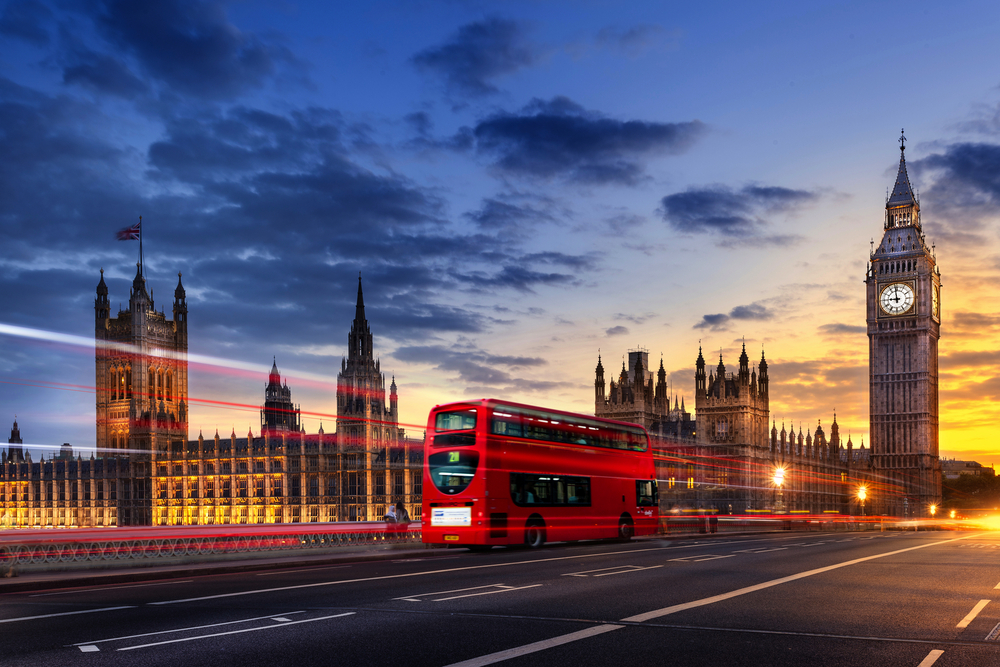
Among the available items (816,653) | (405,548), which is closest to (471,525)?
(405,548)

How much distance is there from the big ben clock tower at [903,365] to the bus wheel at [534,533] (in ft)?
336

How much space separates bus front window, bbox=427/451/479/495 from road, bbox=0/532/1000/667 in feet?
23.7

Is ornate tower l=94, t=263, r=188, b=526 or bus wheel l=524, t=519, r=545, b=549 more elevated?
ornate tower l=94, t=263, r=188, b=526

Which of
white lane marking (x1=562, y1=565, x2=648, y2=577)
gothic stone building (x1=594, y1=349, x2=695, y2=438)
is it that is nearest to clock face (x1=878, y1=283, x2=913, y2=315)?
gothic stone building (x1=594, y1=349, x2=695, y2=438)

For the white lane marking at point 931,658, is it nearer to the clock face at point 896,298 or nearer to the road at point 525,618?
the road at point 525,618

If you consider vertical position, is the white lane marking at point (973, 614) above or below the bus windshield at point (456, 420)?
below

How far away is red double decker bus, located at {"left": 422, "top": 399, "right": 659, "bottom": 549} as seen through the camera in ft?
85.5

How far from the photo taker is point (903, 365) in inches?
4776

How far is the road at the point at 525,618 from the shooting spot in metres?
8.68

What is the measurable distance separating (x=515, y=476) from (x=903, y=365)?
109840 millimetres

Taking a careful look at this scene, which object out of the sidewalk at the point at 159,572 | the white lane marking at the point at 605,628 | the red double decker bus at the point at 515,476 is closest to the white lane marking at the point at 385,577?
the red double decker bus at the point at 515,476

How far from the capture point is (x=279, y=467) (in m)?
94.8

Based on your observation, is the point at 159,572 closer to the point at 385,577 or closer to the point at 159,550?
the point at 159,550

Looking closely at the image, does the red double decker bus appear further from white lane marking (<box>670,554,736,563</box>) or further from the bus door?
white lane marking (<box>670,554,736,563</box>)
